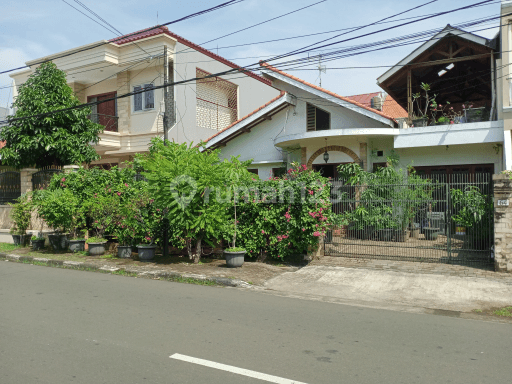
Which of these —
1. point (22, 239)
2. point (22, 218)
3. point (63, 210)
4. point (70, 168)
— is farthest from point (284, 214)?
point (22, 239)

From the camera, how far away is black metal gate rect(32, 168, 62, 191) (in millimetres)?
14945

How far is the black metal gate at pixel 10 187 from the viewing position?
1623 centimetres

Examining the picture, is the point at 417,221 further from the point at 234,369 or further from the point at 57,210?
the point at 57,210

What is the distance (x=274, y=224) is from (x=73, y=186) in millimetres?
7101

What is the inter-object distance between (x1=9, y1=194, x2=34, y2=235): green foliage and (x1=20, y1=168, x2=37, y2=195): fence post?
81cm

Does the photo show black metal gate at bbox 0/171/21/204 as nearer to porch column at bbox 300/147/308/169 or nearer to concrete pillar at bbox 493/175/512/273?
porch column at bbox 300/147/308/169

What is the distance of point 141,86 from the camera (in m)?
18.7

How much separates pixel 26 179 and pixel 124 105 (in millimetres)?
5514

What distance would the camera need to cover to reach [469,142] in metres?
12.7

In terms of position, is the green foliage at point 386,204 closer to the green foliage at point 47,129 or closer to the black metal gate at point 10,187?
the green foliage at point 47,129

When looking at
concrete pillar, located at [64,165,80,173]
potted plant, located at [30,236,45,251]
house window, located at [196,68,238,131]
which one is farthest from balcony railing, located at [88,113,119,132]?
potted plant, located at [30,236,45,251]

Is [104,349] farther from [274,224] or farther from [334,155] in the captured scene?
[334,155]

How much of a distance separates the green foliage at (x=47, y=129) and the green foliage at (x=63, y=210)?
2677 mm

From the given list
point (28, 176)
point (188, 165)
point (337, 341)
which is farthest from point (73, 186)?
point (337, 341)
